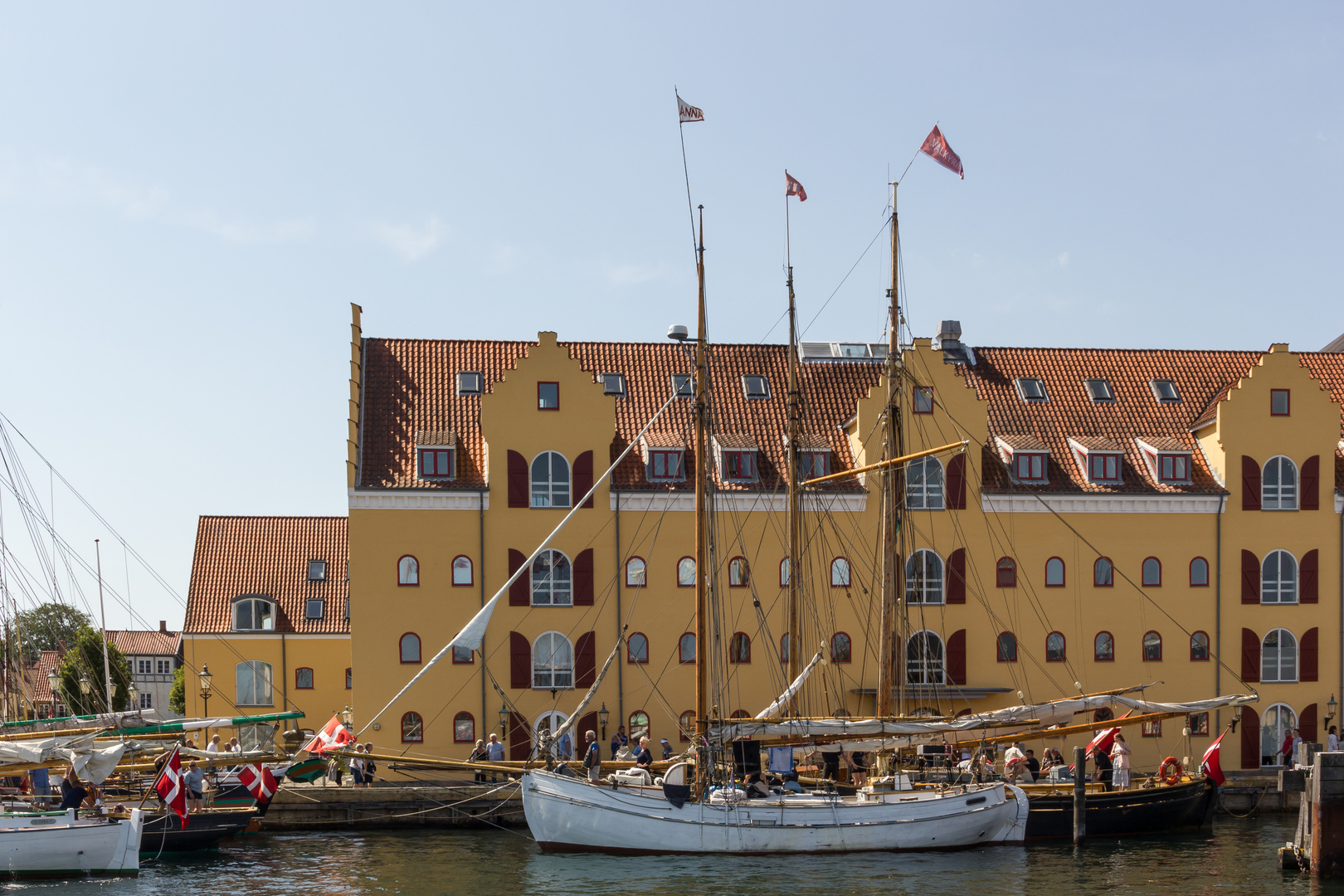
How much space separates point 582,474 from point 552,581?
420 cm

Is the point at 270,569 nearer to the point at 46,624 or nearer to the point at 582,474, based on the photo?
the point at 582,474

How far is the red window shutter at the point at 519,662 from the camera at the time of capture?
177ft

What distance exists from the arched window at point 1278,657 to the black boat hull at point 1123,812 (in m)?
12.2

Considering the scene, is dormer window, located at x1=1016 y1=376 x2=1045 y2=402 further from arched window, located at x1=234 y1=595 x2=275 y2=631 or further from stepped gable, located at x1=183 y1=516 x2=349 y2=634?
arched window, located at x1=234 y1=595 x2=275 y2=631

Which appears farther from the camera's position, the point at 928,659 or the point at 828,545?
the point at 828,545

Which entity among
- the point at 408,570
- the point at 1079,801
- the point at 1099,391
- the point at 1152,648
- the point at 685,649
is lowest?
the point at 1079,801

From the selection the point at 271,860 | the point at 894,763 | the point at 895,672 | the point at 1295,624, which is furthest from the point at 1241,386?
the point at 271,860

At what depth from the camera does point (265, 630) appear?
67438mm

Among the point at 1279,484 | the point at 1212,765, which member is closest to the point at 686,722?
the point at 1212,765

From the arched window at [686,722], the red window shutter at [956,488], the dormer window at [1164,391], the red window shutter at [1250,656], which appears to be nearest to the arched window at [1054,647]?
the red window shutter at [956,488]

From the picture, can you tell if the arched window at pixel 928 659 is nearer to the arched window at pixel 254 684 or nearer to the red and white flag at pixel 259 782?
the red and white flag at pixel 259 782

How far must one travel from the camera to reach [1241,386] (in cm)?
5722

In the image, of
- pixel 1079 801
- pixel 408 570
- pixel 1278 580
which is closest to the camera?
pixel 1079 801

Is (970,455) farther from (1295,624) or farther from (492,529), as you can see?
(492,529)
